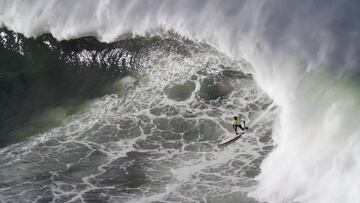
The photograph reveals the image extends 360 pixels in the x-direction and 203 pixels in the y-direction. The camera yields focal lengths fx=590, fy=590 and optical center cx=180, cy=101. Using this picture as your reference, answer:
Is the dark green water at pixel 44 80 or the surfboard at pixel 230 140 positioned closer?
the surfboard at pixel 230 140

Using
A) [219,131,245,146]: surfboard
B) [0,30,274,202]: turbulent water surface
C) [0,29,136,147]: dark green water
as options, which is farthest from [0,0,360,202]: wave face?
[219,131,245,146]: surfboard

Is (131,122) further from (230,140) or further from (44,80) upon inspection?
(44,80)

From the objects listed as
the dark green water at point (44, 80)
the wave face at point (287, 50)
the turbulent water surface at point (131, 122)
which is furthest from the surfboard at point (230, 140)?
the dark green water at point (44, 80)

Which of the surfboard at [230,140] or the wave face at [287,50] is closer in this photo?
the wave face at [287,50]

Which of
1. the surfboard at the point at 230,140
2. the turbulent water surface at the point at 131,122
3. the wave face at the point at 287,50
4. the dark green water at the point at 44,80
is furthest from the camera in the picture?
the dark green water at the point at 44,80

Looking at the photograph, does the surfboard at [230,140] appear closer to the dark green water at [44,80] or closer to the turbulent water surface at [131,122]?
the turbulent water surface at [131,122]

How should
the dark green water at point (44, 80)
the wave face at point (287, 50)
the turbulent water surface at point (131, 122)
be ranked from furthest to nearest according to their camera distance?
the dark green water at point (44, 80) → the turbulent water surface at point (131, 122) → the wave face at point (287, 50)

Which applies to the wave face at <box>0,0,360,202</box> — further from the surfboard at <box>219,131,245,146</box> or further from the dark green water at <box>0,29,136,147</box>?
the surfboard at <box>219,131,245,146</box>

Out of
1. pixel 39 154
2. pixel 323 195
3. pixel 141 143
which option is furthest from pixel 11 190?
pixel 323 195

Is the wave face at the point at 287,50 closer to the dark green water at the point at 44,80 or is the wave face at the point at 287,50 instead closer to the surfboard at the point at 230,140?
the dark green water at the point at 44,80
